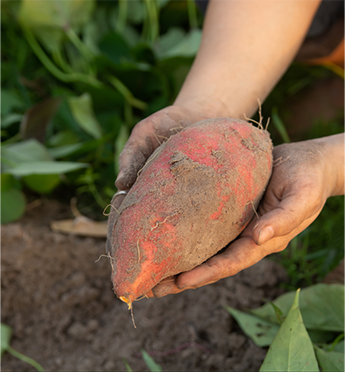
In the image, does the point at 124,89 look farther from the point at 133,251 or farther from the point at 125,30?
the point at 133,251

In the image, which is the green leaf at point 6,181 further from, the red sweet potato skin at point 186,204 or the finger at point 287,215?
the finger at point 287,215

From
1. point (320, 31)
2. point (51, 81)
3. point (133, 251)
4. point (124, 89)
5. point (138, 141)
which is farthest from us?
point (51, 81)

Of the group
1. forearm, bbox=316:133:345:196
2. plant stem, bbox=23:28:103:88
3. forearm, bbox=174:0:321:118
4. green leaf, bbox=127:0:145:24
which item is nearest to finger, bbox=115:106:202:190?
forearm, bbox=174:0:321:118

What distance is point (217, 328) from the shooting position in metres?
1.30

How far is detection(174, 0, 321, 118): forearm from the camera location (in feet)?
4.29

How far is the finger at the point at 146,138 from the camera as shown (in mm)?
1003

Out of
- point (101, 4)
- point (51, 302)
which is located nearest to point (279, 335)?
point (51, 302)

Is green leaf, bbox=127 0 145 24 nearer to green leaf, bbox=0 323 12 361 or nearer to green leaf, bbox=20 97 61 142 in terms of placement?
green leaf, bbox=20 97 61 142

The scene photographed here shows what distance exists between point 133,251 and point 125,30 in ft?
6.11

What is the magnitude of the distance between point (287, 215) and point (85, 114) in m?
1.35

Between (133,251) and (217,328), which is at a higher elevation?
(133,251)

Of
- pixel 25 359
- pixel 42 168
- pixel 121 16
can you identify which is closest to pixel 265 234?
pixel 25 359

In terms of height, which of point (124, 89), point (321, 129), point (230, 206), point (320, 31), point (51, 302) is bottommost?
point (51, 302)

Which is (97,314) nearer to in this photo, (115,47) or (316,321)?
(316,321)
